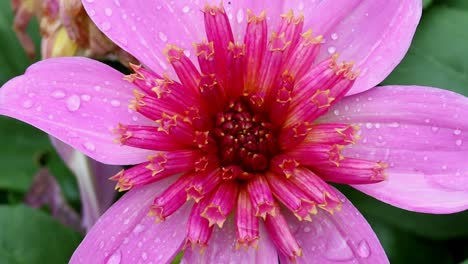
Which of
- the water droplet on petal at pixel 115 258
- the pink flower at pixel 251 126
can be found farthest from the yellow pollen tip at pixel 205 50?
the water droplet on petal at pixel 115 258

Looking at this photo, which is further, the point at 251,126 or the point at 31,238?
the point at 31,238

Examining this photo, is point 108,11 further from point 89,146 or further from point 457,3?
point 457,3

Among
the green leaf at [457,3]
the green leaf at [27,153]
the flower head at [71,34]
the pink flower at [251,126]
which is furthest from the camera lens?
the green leaf at [27,153]

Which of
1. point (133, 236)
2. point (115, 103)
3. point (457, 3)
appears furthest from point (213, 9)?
point (457, 3)

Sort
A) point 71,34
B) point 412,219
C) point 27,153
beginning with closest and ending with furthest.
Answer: point 71,34, point 412,219, point 27,153

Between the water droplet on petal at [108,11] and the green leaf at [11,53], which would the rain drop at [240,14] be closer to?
the water droplet on petal at [108,11]

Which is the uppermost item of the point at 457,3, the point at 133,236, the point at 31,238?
the point at 457,3
